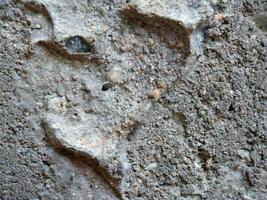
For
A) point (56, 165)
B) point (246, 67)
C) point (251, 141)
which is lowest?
point (56, 165)

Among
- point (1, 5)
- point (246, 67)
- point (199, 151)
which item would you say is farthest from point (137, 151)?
→ point (1, 5)

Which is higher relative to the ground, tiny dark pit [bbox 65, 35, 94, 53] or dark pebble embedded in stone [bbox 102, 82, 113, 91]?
tiny dark pit [bbox 65, 35, 94, 53]

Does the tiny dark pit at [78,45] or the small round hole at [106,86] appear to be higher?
the tiny dark pit at [78,45]

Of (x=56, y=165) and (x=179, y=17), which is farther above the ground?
(x=179, y=17)

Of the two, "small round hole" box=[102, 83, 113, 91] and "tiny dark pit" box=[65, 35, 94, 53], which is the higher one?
"tiny dark pit" box=[65, 35, 94, 53]

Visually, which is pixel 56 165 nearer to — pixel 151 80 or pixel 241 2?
pixel 151 80
